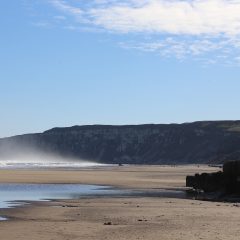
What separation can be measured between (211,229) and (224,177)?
922 inches

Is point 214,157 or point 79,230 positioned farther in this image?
point 214,157

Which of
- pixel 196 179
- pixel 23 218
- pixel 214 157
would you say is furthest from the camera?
pixel 214 157

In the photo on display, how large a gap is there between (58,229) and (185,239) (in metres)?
5.05

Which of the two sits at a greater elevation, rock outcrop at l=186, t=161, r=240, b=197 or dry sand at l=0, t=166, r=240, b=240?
rock outcrop at l=186, t=161, r=240, b=197

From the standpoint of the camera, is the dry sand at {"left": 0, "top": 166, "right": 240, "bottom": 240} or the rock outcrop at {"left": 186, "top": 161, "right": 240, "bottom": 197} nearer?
the dry sand at {"left": 0, "top": 166, "right": 240, "bottom": 240}

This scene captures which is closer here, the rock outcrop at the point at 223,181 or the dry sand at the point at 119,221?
the dry sand at the point at 119,221

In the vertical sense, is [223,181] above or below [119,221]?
above

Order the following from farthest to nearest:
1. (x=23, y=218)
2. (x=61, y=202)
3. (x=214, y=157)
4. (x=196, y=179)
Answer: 1. (x=214, y=157)
2. (x=196, y=179)
3. (x=61, y=202)
4. (x=23, y=218)

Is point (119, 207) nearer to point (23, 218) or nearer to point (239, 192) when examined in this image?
point (23, 218)

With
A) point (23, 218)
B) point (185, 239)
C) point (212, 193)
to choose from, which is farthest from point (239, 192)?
point (185, 239)

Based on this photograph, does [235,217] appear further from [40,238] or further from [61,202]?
[61,202]

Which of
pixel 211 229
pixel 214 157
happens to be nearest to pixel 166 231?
pixel 211 229

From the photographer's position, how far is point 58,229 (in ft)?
68.8

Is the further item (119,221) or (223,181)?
(223,181)
